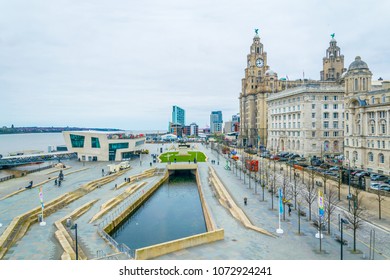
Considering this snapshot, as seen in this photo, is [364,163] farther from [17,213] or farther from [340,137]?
[17,213]

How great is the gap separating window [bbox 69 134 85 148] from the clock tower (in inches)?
2183

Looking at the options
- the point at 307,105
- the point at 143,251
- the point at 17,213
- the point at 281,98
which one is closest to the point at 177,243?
the point at 143,251

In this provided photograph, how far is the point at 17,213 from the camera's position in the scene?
979 inches

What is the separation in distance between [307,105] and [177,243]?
5852 centimetres

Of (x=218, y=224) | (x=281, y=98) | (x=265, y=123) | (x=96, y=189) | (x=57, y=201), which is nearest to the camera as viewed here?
(x=218, y=224)

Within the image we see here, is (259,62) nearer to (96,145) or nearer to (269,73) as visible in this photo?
(269,73)

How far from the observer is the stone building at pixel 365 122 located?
4331cm

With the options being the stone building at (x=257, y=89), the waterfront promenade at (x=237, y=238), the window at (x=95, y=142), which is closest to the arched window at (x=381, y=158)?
the waterfront promenade at (x=237, y=238)

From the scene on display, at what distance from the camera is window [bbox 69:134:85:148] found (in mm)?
70875

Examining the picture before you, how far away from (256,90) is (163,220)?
8328 centimetres

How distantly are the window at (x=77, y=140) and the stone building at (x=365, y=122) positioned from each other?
55716 millimetres

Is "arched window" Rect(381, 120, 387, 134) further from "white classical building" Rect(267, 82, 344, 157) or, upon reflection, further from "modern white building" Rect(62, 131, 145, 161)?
"modern white building" Rect(62, 131, 145, 161)

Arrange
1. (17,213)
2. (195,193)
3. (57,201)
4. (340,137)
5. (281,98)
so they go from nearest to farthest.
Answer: (17,213) < (57,201) < (195,193) < (340,137) < (281,98)

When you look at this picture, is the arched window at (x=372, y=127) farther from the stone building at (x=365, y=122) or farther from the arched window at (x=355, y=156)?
the arched window at (x=355, y=156)
